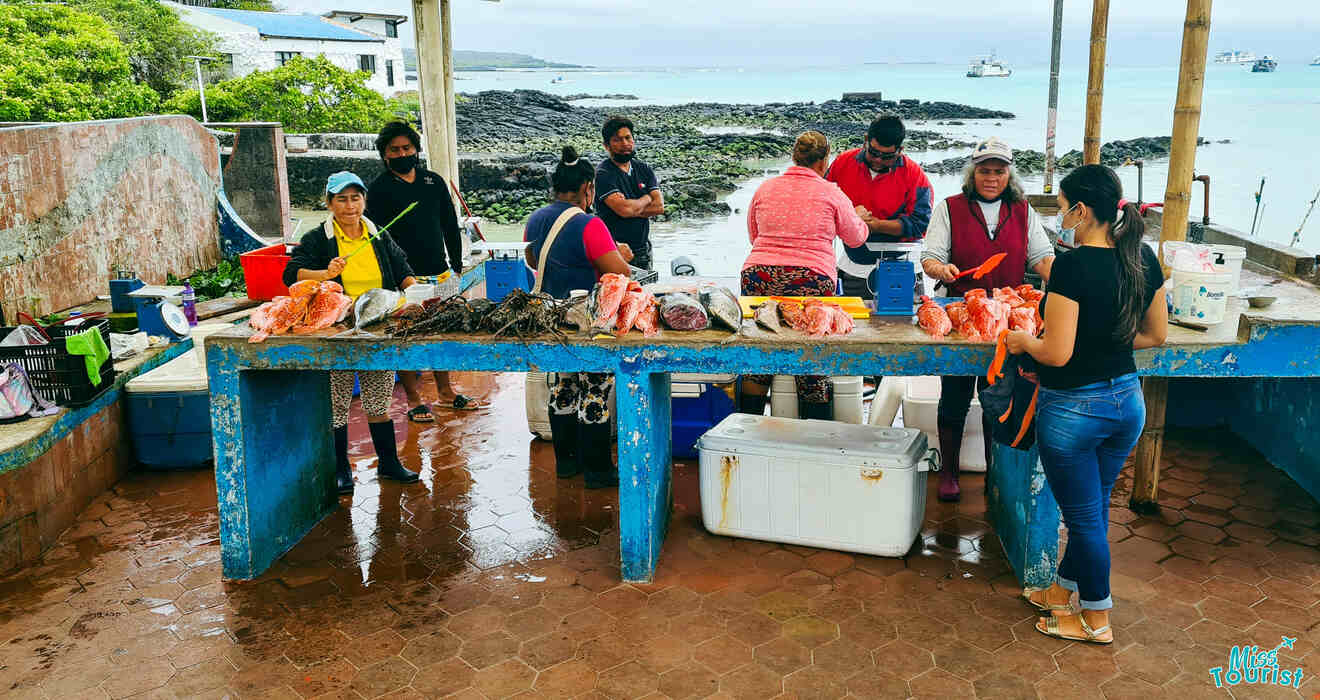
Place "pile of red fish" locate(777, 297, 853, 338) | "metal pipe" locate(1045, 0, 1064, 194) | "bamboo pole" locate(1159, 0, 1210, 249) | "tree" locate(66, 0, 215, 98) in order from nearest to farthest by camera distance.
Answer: "pile of red fish" locate(777, 297, 853, 338)
"bamboo pole" locate(1159, 0, 1210, 249)
"metal pipe" locate(1045, 0, 1064, 194)
"tree" locate(66, 0, 215, 98)

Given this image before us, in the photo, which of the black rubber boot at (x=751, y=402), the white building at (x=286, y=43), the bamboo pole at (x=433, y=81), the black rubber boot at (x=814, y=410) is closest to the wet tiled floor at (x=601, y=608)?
the black rubber boot at (x=751, y=402)

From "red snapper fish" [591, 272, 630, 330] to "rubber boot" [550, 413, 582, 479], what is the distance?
1.16 m

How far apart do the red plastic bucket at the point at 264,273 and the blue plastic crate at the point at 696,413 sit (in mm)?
Result: 3189

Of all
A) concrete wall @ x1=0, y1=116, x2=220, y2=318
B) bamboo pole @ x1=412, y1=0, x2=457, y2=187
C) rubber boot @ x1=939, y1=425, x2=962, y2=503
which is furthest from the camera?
bamboo pole @ x1=412, y1=0, x2=457, y2=187

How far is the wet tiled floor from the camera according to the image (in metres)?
3.44

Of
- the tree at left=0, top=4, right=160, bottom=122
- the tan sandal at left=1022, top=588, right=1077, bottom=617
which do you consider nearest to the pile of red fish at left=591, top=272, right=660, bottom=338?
the tan sandal at left=1022, top=588, right=1077, bottom=617

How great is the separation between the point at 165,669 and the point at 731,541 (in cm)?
238

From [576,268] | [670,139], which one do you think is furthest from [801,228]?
[670,139]

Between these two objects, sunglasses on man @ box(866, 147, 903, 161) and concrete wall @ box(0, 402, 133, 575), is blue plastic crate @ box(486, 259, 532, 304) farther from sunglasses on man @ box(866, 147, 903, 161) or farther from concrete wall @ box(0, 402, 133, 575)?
concrete wall @ box(0, 402, 133, 575)

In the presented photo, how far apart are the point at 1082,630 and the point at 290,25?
142ft

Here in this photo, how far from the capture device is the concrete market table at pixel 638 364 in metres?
3.81

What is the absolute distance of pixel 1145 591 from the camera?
4.00 meters

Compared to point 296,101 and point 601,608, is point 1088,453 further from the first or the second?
point 296,101

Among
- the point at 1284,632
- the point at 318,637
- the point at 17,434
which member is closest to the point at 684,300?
the point at 318,637
